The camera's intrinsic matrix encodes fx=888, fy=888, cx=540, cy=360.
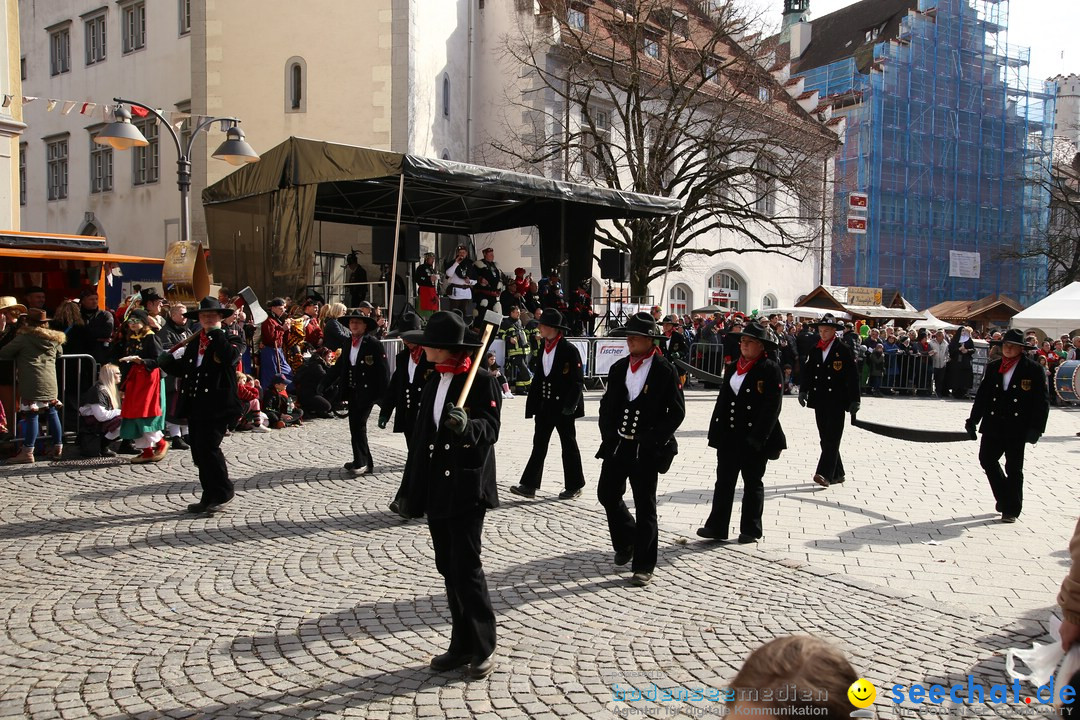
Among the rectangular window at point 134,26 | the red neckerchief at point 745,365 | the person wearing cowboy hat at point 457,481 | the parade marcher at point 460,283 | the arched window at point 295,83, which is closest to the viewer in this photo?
the person wearing cowboy hat at point 457,481

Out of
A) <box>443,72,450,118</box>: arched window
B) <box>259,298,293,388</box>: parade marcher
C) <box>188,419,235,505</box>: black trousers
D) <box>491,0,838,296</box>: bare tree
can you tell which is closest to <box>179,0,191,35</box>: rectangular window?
<box>443,72,450,118</box>: arched window

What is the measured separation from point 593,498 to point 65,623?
483cm

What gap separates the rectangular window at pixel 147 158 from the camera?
27672 millimetres

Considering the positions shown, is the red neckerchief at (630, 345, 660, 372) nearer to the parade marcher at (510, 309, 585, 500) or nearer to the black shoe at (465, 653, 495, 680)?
the parade marcher at (510, 309, 585, 500)

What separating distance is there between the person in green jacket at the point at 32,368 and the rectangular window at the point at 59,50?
2627cm

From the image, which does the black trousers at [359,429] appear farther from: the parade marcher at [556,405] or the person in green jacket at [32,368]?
the person in green jacket at [32,368]

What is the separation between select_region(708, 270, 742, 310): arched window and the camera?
3588 cm

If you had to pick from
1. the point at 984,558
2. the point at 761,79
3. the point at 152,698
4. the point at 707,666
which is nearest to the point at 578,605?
the point at 707,666

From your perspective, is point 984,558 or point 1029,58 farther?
point 1029,58

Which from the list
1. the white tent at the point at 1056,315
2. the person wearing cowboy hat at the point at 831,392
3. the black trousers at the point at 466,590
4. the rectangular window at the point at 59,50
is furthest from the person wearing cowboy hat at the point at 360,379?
the rectangular window at the point at 59,50

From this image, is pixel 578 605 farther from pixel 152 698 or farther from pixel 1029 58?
pixel 1029 58

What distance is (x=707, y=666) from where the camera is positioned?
443cm

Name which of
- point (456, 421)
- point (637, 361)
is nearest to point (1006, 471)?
point (637, 361)

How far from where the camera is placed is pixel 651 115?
90.6 feet
